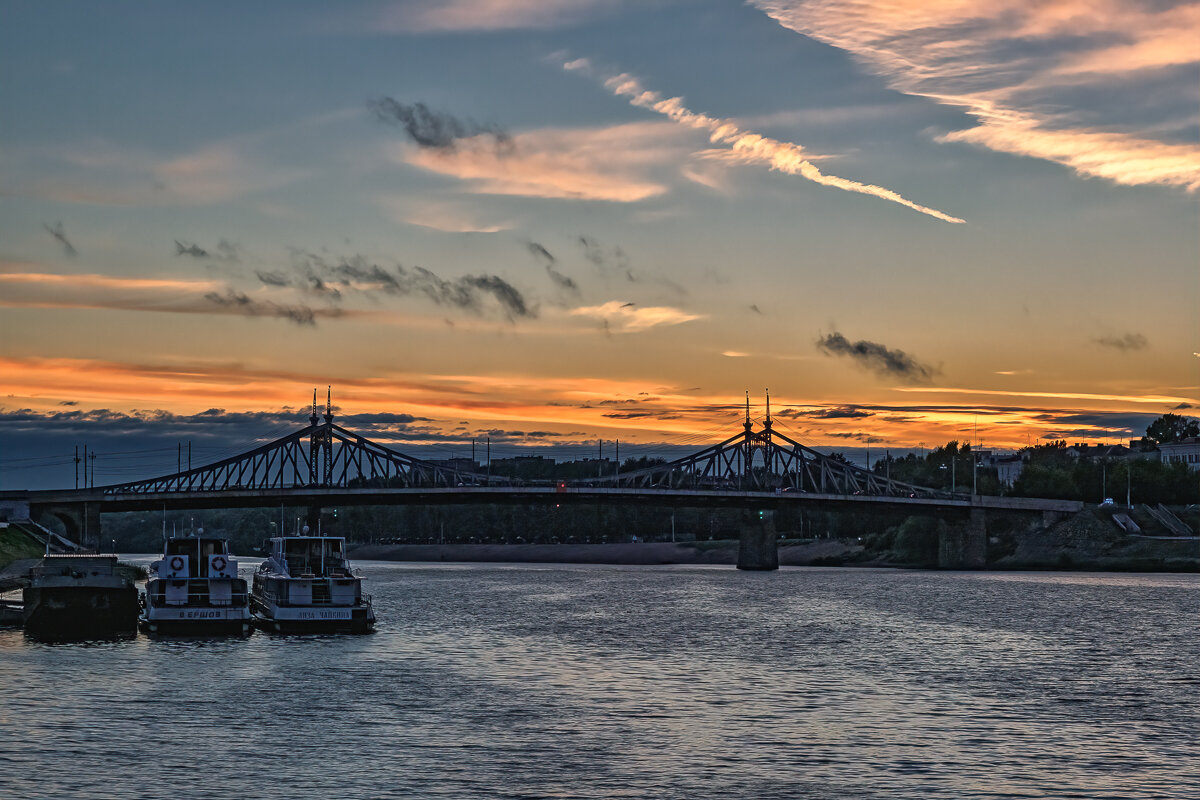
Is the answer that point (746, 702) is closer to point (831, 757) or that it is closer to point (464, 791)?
point (831, 757)

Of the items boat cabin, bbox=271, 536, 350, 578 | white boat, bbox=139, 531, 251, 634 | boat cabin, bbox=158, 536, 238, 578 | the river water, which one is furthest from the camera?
boat cabin, bbox=271, 536, 350, 578

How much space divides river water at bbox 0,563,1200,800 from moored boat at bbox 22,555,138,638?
4.81ft

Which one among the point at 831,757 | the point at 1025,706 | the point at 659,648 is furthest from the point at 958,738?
the point at 659,648

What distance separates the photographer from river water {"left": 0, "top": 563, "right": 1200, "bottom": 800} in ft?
115

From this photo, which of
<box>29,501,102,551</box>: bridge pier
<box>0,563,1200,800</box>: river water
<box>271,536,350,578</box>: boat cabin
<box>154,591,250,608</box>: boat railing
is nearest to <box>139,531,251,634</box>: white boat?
<box>154,591,250,608</box>: boat railing

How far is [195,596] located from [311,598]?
6.08 m

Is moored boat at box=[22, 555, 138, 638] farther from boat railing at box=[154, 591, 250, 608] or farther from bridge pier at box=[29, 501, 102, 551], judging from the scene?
bridge pier at box=[29, 501, 102, 551]

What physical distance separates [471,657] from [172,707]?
67.0 feet

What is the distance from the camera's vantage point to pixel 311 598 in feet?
250

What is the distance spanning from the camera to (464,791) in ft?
111

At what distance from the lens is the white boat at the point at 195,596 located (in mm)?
73625

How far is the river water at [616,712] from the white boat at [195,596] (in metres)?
1.16

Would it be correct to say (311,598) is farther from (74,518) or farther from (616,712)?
(74,518)

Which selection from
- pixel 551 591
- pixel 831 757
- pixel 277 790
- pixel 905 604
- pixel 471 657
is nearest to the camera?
pixel 277 790
